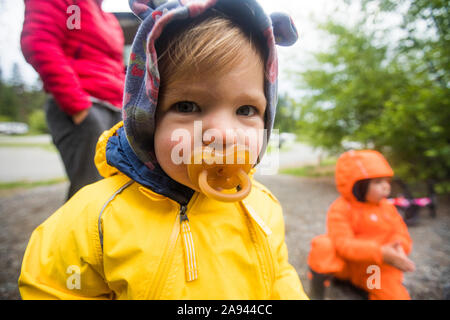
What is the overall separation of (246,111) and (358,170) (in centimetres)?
131

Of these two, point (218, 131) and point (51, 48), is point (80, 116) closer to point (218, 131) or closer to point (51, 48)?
point (51, 48)

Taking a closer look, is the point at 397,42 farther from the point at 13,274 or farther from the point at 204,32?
the point at 13,274

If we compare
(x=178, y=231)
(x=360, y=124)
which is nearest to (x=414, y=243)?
(x=360, y=124)

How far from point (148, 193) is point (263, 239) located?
423 mm

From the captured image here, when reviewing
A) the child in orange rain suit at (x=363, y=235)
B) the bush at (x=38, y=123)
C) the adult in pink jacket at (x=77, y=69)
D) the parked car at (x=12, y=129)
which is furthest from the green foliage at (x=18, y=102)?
the child in orange rain suit at (x=363, y=235)

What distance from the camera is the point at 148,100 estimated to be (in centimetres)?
65

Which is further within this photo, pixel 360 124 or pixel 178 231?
pixel 360 124

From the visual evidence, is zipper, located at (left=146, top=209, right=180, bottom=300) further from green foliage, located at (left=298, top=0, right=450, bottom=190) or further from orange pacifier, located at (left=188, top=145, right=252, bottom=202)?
green foliage, located at (left=298, top=0, right=450, bottom=190)

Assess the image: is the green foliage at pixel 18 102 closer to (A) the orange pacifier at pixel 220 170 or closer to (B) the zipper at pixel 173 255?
(B) the zipper at pixel 173 255

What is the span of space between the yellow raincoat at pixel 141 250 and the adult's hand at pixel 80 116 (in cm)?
35

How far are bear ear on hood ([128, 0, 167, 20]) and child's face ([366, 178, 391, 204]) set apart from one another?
5.48 feet

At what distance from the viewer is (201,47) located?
2.04 ft

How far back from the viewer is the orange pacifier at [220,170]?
57cm

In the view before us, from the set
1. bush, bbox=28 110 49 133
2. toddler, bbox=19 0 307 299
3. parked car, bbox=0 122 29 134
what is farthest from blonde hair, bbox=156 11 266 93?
parked car, bbox=0 122 29 134
